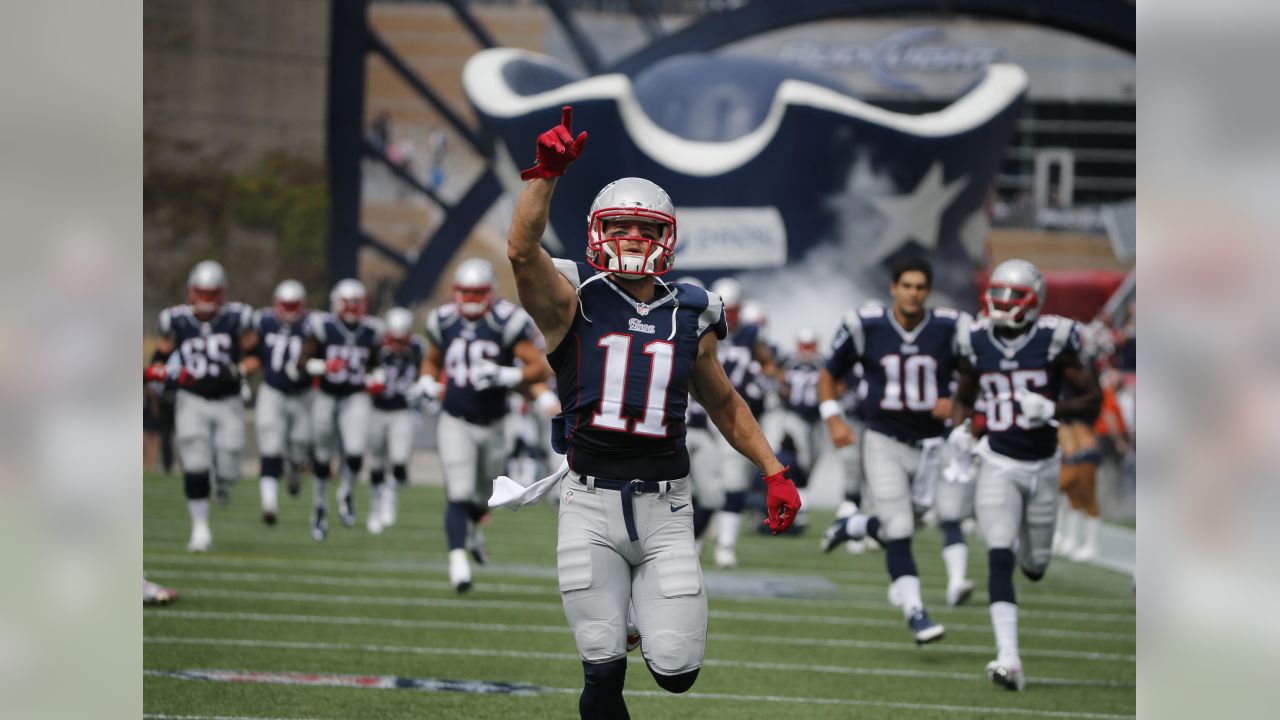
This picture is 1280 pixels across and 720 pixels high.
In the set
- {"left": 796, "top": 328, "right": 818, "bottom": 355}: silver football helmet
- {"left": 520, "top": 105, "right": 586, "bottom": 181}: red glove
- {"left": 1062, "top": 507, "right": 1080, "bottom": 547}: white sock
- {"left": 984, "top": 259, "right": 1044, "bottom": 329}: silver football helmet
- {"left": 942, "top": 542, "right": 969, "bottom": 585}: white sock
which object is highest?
{"left": 520, "top": 105, "right": 586, "bottom": 181}: red glove

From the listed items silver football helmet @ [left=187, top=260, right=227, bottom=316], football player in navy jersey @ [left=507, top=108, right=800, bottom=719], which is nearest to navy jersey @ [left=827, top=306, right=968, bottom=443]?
football player in navy jersey @ [left=507, top=108, right=800, bottom=719]

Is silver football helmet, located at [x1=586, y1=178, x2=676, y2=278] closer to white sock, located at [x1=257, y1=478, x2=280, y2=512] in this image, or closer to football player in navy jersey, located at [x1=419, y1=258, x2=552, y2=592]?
football player in navy jersey, located at [x1=419, y1=258, x2=552, y2=592]

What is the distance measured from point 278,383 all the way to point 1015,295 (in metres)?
8.31

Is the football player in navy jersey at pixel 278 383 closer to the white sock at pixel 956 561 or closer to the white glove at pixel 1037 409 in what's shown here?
the white sock at pixel 956 561

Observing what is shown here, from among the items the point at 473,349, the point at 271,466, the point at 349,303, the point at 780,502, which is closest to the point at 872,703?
the point at 780,502

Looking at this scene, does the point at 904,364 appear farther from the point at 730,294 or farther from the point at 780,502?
the point at 730,294

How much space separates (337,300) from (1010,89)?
Result: 16459 millimetres

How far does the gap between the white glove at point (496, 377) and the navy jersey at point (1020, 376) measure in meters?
3.12

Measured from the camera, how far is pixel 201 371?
1202cm

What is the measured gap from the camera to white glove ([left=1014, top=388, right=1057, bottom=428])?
25.4ft

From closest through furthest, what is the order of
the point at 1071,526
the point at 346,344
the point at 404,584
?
the point at 404,584, the point at 346,344, the point at 1071,526

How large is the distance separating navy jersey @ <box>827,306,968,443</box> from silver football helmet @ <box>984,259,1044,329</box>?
0.71 m

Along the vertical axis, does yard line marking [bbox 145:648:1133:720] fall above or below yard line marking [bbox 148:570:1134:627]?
above
